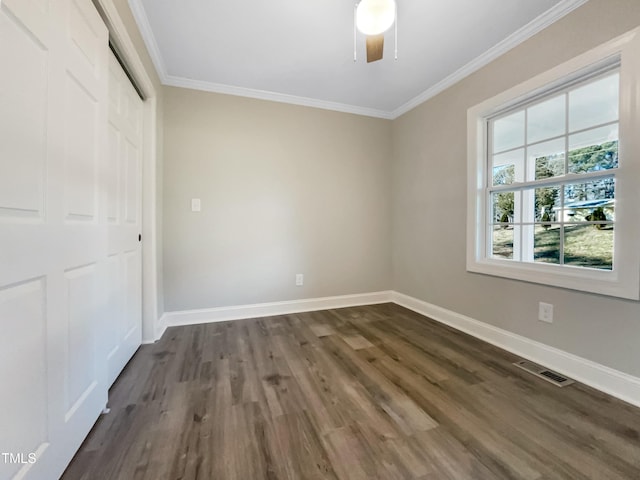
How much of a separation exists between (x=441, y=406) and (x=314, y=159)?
2.60 metres

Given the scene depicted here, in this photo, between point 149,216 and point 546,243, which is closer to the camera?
point 546,243

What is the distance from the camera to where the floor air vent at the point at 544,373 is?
5.36 ft

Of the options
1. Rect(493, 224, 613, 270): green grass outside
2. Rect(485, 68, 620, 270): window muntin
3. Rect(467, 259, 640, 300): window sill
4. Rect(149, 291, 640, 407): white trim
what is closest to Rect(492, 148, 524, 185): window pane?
Rect(485, 68, 620, 270): window muntin

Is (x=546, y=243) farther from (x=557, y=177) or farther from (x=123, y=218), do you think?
(x=123, y=218)

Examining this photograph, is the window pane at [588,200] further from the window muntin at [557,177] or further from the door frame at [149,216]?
the door frame at [149,216]

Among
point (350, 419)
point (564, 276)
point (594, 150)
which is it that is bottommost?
point (350, 419)

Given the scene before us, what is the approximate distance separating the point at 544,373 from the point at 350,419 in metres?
1.42

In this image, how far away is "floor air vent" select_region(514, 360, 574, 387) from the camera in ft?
5.36

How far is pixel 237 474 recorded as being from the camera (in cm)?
102

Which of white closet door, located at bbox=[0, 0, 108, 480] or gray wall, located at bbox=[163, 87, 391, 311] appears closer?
white closet door, located at bbox=[0, 0, 108, 480]

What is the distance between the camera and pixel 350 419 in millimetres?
1321

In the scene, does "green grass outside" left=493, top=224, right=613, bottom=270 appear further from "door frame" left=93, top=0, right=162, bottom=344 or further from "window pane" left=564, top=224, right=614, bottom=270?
"door frame" left=93, top=0, right=162, bottom=344

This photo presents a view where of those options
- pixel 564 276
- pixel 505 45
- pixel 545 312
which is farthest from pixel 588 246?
pixel 505 45

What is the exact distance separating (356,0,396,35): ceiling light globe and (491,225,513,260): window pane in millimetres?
1898
